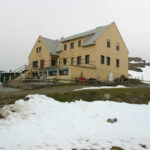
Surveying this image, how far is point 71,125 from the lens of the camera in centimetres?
783

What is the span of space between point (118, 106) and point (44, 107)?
4.59 meters

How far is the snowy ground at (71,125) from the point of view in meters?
5.84

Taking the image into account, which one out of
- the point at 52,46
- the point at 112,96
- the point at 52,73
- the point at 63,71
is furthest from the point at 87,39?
the point at 112,96

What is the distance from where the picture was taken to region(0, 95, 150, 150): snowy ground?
584cm

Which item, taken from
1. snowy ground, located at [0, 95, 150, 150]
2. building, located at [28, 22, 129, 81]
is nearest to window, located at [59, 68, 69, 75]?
building, located at [28, 22, 129, 81]

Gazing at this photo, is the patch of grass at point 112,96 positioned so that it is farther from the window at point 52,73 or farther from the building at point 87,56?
the window at point 52,73

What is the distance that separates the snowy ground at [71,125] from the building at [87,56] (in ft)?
49.6

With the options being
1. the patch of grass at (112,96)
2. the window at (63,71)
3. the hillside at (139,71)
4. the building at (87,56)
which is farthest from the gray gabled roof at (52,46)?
the patch of grass at (112,96)

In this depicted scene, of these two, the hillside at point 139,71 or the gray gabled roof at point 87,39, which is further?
the hillside at point 139,71

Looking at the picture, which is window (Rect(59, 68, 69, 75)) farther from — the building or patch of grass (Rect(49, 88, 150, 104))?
patch of grass (Rect(49, 88, 150, 104))

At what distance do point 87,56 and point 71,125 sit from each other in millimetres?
22092

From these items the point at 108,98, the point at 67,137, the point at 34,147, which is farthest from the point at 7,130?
the point at 108,98

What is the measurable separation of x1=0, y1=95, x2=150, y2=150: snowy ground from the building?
15130mm

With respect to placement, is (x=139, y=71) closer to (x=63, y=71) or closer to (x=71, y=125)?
(x=63, y=71)
